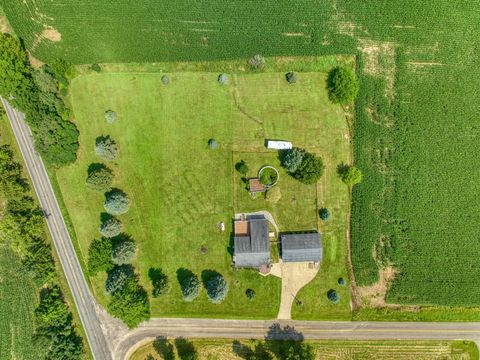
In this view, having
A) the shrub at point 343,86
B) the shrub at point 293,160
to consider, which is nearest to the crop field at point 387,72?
the shrub at point 343,86

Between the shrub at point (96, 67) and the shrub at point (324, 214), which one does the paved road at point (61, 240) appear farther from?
the shrub at point (324, 214)

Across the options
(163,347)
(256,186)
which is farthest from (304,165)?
(163,347)

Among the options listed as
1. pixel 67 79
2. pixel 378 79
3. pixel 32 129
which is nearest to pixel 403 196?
pixel 378 79

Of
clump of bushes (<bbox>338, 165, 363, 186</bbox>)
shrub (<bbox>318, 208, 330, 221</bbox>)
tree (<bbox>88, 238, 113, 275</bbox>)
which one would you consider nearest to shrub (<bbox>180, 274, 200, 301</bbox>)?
tree (<bbox>88, 238, 113, 275</bbox>)

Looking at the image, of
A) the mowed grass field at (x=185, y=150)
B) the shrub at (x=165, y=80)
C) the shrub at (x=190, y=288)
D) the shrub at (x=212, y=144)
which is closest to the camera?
the shrub at (x=190, y=288)

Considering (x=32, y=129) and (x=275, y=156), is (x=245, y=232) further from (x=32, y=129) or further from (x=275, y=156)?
(x=32, y=129)
